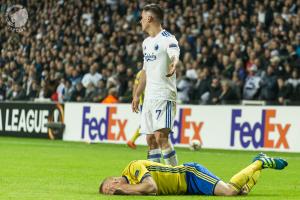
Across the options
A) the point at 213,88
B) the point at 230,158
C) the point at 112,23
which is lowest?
the point at 230,158

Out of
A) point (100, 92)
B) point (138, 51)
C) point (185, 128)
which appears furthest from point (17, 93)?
point (185, 128)

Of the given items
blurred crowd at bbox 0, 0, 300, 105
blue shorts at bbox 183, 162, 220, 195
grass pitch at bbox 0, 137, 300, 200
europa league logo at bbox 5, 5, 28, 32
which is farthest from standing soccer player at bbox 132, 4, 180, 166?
europa league logo at bbox 5, 5, 28, 32

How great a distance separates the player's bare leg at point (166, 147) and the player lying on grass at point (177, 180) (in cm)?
198

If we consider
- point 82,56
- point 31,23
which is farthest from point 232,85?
point 31,23

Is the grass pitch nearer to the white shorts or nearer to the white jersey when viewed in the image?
the white shorts

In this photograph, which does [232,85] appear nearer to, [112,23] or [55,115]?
[55,115]

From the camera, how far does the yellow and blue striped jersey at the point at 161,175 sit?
8984 mm

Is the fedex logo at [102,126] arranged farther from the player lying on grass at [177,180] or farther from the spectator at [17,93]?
the player lying on grass at [177,180]

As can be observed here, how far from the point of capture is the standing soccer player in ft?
37.9

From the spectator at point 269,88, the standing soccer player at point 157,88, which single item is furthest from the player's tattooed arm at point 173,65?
the spectator at point 269,88

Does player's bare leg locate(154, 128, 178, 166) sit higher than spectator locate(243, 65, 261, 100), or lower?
lower

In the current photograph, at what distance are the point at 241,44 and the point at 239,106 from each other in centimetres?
339

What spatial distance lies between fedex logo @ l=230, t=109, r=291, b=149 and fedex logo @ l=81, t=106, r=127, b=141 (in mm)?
3801

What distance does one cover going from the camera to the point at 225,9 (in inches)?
1026
